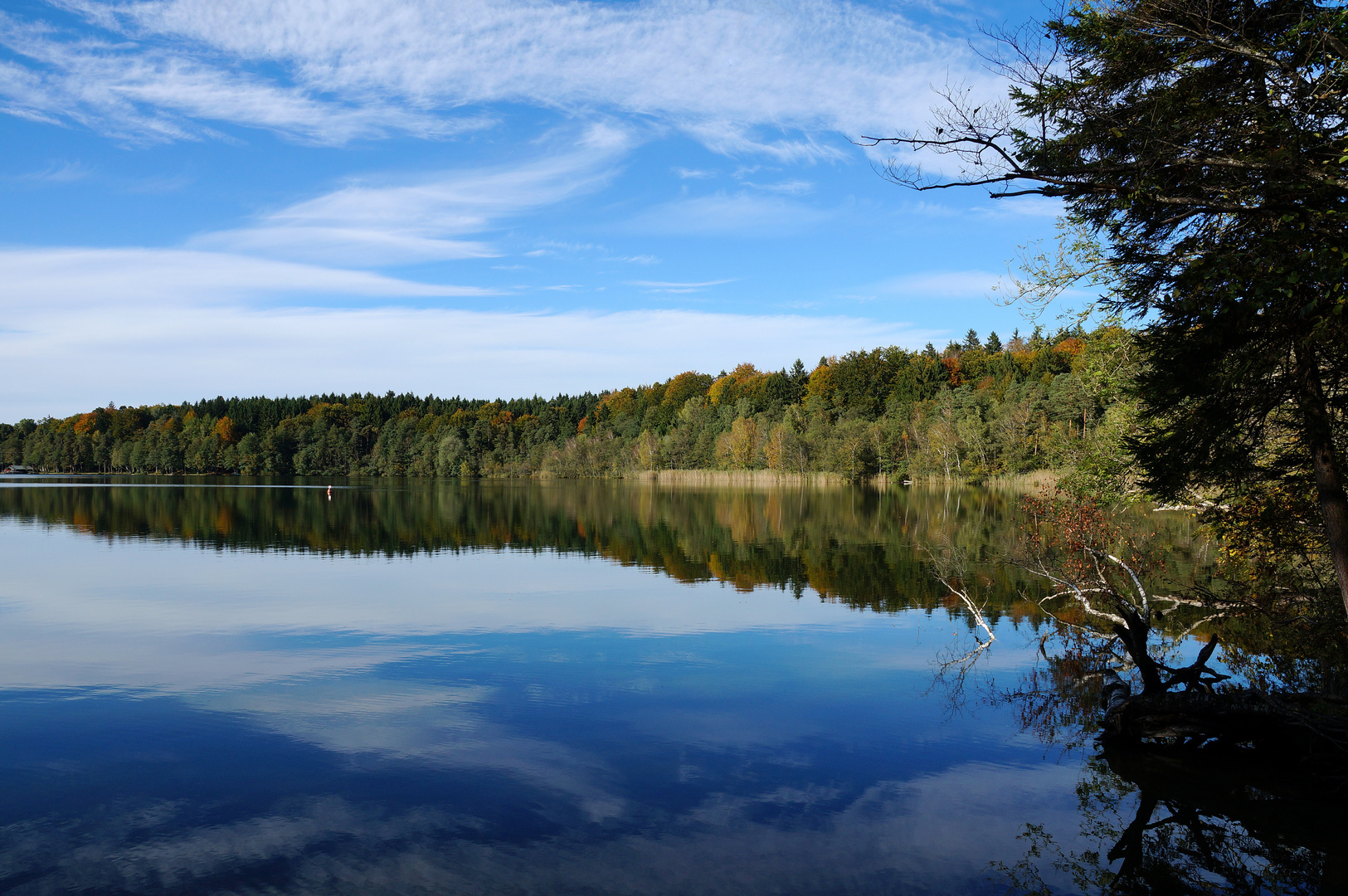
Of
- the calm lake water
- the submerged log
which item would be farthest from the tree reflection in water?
the submerged log

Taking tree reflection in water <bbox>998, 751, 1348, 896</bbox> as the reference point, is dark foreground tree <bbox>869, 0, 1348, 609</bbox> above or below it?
above

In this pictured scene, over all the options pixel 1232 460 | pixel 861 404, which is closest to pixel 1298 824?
pixel 1232 460

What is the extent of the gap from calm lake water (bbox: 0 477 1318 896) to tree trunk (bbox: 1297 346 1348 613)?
3818mm

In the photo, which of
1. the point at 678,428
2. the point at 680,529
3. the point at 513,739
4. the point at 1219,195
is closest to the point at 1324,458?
the point at 1219,195

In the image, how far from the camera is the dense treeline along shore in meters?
97.5

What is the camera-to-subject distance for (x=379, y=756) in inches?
467

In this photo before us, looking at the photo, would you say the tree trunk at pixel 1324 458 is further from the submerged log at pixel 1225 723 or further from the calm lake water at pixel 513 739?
the calm lake water at pixel 513 739

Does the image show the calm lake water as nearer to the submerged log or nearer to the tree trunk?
the submerged log

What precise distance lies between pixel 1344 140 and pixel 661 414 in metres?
149

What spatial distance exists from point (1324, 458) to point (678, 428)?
134m

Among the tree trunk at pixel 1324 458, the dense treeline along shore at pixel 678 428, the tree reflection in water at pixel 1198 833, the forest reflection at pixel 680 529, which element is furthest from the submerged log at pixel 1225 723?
the dense treeline along shore at pixel 678 428

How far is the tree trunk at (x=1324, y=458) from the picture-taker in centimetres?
1000

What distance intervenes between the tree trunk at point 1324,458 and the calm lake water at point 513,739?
3.82m

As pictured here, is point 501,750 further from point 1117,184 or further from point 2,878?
point 1117,184
